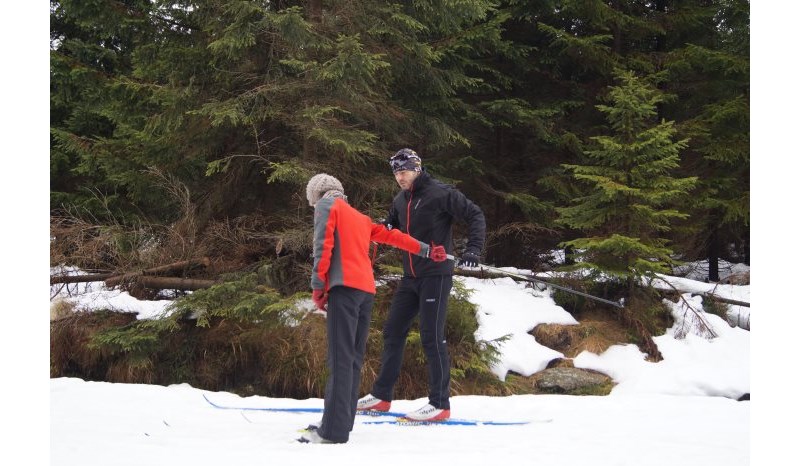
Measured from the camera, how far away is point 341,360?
426cm

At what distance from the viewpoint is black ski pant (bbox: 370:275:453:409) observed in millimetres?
5078

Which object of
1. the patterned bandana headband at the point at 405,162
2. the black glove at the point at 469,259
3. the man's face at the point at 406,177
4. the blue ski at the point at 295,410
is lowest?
the blue ski at the point at 295,410

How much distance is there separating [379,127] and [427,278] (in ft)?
14.5

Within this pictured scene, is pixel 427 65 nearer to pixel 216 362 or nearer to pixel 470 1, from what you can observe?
pixel 470 1

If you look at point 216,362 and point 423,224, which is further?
point 216,362

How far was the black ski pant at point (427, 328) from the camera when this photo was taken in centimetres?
508

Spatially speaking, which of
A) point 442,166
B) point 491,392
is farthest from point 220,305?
point 442,166

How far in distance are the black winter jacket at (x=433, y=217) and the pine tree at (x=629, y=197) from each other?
3872 millimetres

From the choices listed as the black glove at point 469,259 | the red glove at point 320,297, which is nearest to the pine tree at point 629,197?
the black glove at point 469,259

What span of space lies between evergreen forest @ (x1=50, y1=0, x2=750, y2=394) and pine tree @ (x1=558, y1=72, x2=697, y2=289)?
0.03 metres

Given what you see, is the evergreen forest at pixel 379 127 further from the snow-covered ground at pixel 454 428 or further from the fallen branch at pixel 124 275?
the snow-covered ground at pixel 454 428

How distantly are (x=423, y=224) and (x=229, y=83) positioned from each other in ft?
14.2

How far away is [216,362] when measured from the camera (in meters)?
7.65

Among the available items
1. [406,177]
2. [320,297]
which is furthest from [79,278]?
[320,297]
